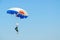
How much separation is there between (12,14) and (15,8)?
44 cm

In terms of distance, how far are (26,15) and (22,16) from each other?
26 centimetres

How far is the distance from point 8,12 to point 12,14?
26 cm

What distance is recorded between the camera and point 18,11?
1584cm

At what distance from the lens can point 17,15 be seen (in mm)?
16000

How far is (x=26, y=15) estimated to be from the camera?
1591cm

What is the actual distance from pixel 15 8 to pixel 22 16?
0.64 meters

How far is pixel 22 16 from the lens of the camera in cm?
1600

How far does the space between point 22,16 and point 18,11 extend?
0.40m

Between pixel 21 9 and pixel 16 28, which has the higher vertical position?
pixel 21 9

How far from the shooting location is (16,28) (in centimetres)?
1572

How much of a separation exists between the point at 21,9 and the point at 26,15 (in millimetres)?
464

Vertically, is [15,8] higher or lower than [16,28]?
higher

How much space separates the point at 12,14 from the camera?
15.6 m
